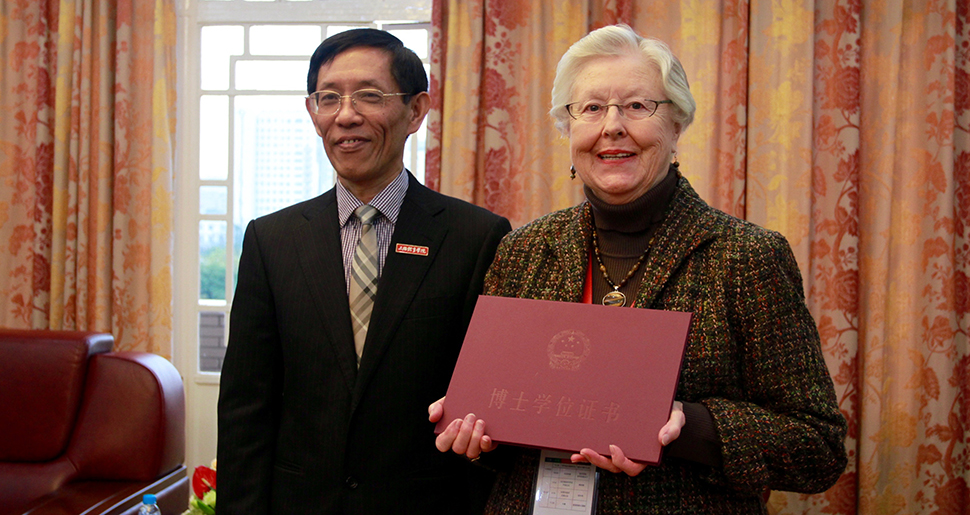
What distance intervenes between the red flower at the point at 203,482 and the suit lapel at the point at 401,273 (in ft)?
4.05

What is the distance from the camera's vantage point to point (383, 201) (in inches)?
58.9

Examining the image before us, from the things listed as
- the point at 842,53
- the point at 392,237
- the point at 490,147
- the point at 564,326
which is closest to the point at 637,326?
the point at 564,326

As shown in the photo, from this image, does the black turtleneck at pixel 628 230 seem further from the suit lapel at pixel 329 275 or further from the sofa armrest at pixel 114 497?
the sofa armrest at pixel 114 497

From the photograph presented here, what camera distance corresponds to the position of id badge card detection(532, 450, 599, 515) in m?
1.11

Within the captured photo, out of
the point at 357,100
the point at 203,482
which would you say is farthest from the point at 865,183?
the point at 203,482

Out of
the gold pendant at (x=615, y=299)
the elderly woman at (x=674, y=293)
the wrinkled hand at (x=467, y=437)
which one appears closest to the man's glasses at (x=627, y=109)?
the elderly woman at (x=674, y=293)

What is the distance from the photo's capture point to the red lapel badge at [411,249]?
1442 millimetres

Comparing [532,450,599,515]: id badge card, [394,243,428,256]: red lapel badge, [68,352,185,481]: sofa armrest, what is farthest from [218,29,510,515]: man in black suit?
[68,352,185,481]: sofa armrest

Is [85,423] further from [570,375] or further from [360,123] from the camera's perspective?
[570,375]

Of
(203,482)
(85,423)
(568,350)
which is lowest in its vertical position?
(203,482)

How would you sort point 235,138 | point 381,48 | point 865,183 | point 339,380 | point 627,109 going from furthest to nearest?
point 235,138
point 865,183
point 381,48
point 339,380
point 627,109

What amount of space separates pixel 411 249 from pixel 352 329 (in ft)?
0.67

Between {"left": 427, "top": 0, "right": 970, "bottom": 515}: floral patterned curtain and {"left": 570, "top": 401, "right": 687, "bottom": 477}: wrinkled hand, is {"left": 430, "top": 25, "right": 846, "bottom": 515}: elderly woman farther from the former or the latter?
{"left": 427, "top": 0, "right": 970, "bottom": 515}: floral patterned curtain

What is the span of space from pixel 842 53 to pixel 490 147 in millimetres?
1576
